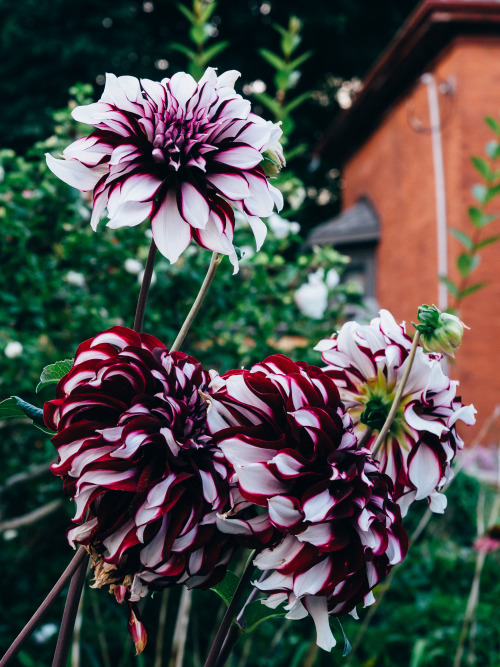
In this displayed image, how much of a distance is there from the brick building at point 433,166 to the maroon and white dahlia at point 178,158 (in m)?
4.11

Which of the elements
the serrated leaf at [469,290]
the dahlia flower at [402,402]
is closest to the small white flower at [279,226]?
the serrated leaf at [469,290]

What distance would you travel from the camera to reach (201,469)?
1.10 feet

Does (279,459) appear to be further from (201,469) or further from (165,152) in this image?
(165,152)

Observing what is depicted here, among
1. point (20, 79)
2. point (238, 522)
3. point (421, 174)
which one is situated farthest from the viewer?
point (20, 79)

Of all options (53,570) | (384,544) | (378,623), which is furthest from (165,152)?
(378,623)

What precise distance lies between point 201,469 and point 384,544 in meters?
0.10

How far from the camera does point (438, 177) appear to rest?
470 cm

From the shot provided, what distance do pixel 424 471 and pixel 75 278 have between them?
49.1 inches

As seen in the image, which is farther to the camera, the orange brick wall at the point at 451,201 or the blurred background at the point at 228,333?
the orange brick wall at the point at 451,201

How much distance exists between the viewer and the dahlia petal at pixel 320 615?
32 cm

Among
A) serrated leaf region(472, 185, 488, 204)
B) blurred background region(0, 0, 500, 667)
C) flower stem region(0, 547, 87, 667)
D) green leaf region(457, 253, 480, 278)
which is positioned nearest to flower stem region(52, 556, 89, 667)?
flower stem region(0, 547, 87, 667)

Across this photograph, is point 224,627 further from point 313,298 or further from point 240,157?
point 313,298

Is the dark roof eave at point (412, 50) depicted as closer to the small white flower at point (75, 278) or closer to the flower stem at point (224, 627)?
the small white flower at point (75, 278)

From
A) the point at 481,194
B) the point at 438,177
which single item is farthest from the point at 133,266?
the point at 438,177
